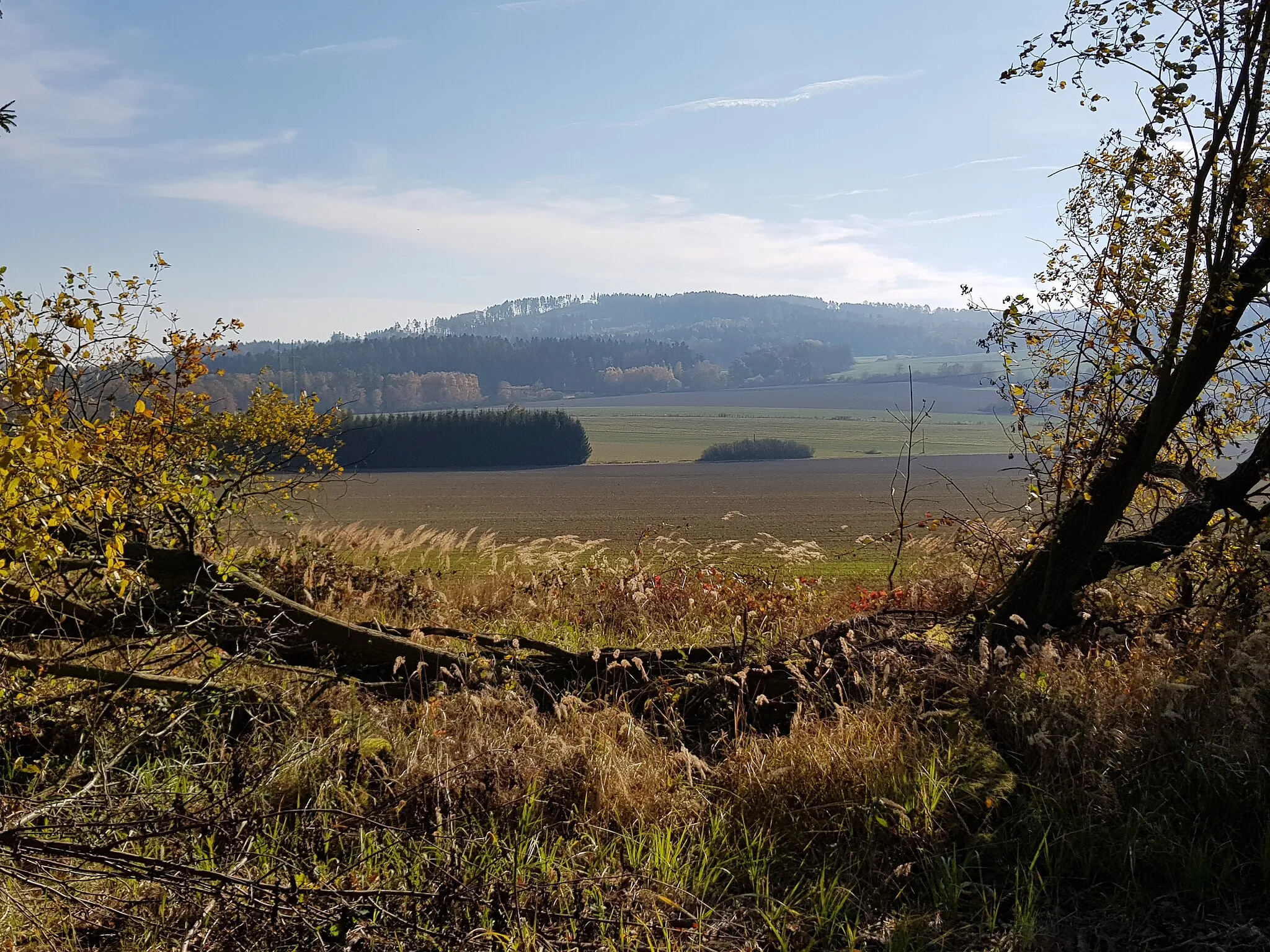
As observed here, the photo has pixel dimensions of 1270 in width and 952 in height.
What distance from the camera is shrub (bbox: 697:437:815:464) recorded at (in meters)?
80.9

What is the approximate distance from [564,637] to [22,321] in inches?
203

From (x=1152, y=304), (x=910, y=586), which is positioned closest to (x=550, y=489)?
(x=910, y=586)

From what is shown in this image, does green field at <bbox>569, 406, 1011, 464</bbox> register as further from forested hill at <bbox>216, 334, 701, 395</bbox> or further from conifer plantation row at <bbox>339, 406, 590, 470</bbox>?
forested hill at <bbox>216, 334, 701, 395</bbox>

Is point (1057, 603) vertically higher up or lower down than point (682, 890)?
higher up

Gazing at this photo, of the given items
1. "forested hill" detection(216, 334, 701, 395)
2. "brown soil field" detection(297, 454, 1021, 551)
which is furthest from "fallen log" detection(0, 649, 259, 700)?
"forested hill" detection(216, 334, 701, 395)

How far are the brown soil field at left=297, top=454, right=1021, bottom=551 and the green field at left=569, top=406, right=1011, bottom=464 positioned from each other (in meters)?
10.9

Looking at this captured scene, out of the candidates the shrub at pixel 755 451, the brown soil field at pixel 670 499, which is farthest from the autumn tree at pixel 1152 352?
the shrub at pixel 755 451

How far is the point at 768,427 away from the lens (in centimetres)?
10844

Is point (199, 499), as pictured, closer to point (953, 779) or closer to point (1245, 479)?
point (953, 779)

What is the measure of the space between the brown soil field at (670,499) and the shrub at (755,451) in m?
4.39

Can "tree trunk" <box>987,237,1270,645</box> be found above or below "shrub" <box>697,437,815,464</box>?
above

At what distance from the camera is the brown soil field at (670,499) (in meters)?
35.4

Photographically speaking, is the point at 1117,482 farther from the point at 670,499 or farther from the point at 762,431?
the point at 762,431

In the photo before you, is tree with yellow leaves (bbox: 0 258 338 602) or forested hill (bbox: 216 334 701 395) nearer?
tree with yellow leaves (bbox: 0 258 338 602)
